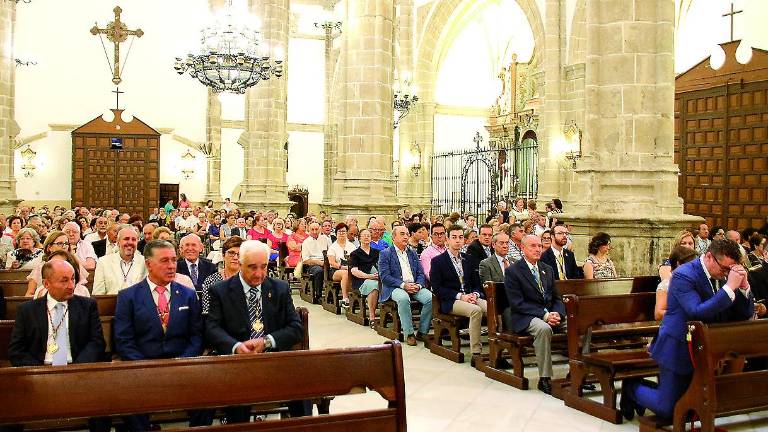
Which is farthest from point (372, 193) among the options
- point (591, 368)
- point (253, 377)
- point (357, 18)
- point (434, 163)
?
point (434, 163)

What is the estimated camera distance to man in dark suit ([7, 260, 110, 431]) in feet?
14.8

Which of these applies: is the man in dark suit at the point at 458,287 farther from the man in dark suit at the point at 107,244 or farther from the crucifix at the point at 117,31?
the crucifix at the point at 117,31

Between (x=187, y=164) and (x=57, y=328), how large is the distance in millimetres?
23849

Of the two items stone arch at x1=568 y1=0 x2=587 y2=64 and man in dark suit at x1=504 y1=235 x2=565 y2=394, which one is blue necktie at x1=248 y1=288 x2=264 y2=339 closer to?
man in dark suit at x1=504 y1=235 x2=565 y2=394

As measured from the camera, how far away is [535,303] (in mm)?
6727

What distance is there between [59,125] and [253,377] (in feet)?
84.2

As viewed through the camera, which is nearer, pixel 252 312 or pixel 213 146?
pixel 252 312

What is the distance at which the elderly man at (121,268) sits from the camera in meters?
6.46

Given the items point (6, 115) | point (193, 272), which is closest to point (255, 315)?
point (193, 272)

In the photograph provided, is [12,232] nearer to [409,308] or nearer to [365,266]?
[365,266]

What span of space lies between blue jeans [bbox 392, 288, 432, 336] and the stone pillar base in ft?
6.95

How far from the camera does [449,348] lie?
7918 millimetres

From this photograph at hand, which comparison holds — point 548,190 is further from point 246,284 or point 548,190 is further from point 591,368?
point 246,284

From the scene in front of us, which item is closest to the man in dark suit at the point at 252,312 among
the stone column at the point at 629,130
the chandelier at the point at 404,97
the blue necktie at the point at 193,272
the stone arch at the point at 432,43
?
the blue necktie at the point at 193,272
